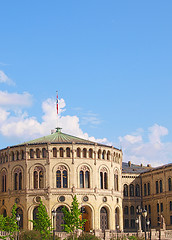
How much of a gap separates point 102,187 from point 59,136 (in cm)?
1286

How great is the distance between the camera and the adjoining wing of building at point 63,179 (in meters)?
85.4

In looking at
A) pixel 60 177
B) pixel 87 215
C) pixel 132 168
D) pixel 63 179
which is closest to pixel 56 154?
pixel 60 177

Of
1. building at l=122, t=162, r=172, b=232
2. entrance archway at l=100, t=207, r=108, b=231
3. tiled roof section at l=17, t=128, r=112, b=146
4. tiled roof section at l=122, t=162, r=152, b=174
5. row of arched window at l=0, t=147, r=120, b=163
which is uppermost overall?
tiled roof section at l=17, t=128, r=112, b=146

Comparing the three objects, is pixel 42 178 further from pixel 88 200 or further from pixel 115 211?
pixel 115 211

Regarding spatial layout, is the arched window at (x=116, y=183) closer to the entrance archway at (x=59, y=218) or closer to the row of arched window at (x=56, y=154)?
the row of arched window at (x=56, y=154)

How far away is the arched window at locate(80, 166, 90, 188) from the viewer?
87125mm

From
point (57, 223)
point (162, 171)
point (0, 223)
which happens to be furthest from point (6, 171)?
point (162, 171)

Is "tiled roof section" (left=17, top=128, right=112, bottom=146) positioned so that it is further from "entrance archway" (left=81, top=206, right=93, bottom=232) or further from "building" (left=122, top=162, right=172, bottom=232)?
"building" (left=122, top=162, right=172, bottom=232)

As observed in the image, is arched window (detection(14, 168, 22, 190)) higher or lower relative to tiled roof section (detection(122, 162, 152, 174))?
lower

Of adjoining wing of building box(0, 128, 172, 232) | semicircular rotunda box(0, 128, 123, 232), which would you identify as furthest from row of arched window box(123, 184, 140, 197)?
semicircular rotunda box(0, 128, 123, 232)

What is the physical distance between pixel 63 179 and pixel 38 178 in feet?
14.7

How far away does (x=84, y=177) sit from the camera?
87375 mm

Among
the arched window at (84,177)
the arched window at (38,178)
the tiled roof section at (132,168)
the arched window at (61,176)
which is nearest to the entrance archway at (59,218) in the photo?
the arched window at (61,176)

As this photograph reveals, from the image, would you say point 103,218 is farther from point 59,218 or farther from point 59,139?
point 59,139
